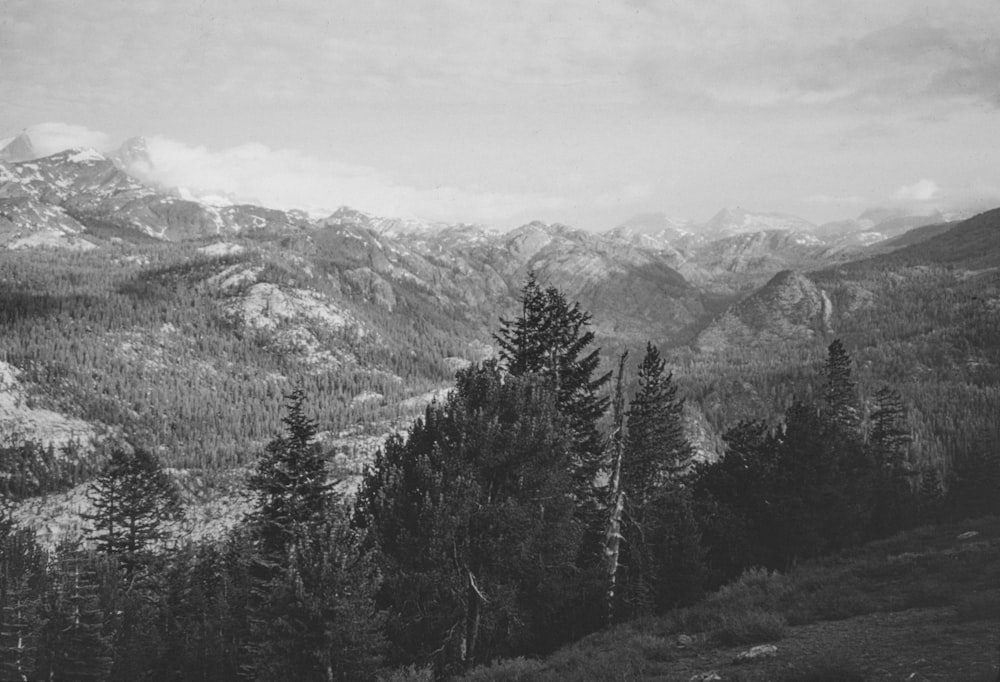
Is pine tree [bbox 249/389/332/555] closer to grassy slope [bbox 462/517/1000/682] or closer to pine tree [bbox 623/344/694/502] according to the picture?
grassy slope [bbox 462/517/1000/682]

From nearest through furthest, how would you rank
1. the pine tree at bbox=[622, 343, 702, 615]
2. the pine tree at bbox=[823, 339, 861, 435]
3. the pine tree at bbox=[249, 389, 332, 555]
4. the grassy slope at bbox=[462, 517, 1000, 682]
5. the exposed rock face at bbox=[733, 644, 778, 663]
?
the grassy slope at bbox=[462, 517, 1000, 682] → the exposed rock face at bbox=[733, 644, 778, 663] → the pine tree at bbox=[622, 343, 702, 615] → the pine tree at bbox=[249, 389, 332, 555] → the pine tree at bbox=[823, 339, 861, 435]

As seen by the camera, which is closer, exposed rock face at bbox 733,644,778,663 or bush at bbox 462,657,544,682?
exposed rock face at bbox 733,644,778,663

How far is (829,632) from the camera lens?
49.1ft

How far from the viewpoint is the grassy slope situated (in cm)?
1158

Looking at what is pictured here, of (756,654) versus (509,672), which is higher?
(756,654)

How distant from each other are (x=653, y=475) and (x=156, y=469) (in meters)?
47.5

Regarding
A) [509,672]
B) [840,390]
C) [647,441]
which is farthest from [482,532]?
[840,390]

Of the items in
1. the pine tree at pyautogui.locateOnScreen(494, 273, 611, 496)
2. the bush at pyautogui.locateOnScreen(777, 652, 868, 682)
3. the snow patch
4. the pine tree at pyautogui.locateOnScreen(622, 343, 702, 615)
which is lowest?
the snow patch

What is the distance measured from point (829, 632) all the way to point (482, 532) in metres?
10.7

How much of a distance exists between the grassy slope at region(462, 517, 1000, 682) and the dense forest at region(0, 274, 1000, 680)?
3244 mm

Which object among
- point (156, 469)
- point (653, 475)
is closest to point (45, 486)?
point (156, 469)

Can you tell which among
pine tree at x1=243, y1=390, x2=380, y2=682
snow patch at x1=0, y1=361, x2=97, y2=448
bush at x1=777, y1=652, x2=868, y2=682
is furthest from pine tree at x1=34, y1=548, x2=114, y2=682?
snow patch at x1=0, y1=361, x2=97, y2=448

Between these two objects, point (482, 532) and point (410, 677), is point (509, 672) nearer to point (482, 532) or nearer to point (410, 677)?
point (410, 677)

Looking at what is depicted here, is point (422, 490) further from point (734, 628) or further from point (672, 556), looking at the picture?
point (672, 556)
